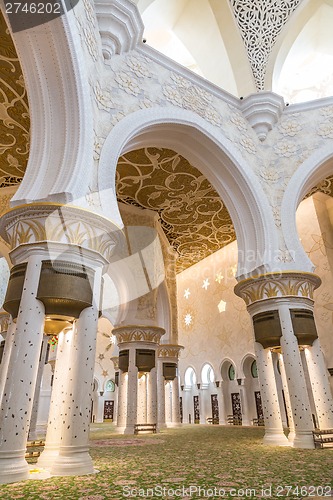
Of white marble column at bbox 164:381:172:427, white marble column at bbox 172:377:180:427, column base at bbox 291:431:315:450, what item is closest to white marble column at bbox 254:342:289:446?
column base at bbox 291:431:315:450

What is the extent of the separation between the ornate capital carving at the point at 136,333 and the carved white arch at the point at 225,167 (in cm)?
339

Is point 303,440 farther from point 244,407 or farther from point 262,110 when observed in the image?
point 244,407

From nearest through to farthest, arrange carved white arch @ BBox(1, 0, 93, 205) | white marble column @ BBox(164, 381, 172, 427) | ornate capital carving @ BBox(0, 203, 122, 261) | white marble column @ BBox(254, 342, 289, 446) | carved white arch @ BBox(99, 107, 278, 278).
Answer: ornate capital carving @ BBox(0, 203, 122, 261) → carved white arch @ BBox(1, 0, 93, 205) → white marble column @ BBox(254, 342, 289, 446) → carved white arch @ BBox(99, 107, 278, 278) → white marble column @ BBox(164, 381, 172, 427)

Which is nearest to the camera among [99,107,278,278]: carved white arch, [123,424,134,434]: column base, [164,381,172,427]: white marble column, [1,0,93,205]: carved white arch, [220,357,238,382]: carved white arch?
[1,0,93,205]: carved white arch

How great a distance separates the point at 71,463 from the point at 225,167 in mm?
5222

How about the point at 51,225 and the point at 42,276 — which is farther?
the point at 51,225

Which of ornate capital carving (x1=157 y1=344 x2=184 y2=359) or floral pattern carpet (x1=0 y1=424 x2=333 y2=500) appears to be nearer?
floral pattern carpet (x1=0 y1=424 x2=333 y2=500)

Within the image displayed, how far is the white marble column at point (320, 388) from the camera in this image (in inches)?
202

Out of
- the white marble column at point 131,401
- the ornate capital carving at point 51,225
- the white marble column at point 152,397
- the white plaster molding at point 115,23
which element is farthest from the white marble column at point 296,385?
the white plaster molding at point 115,23

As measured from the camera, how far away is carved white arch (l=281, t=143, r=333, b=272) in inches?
238

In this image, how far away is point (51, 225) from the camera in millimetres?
3447

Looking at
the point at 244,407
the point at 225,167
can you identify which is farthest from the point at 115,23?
the point at 244,407

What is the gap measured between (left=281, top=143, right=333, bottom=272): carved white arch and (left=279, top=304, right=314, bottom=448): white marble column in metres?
1.29
